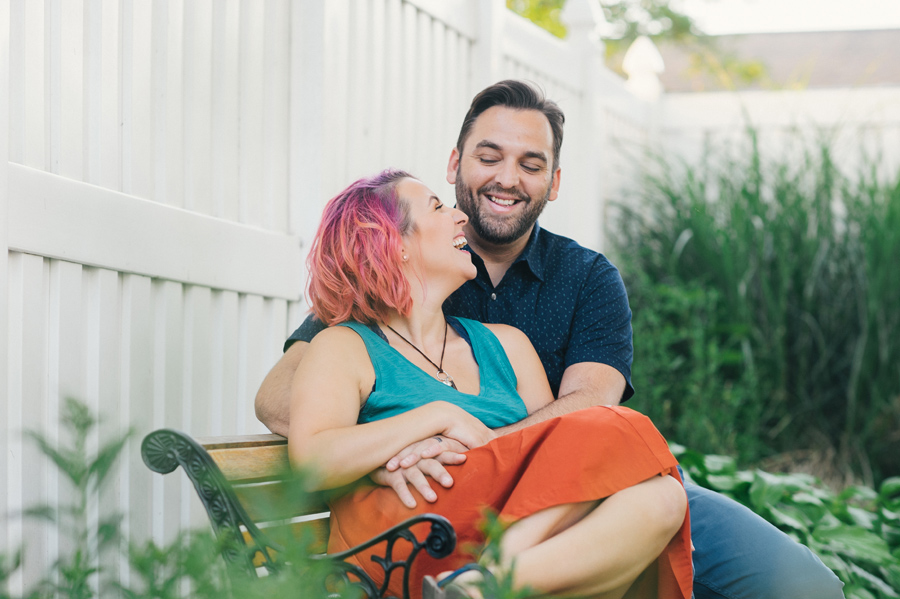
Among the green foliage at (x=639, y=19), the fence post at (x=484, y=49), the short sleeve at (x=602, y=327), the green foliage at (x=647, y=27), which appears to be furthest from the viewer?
the green foliage at (x=639, y=19)

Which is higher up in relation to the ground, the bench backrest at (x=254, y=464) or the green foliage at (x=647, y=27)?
the green foliage at (x=647, y=27)

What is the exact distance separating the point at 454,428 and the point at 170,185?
0.93m

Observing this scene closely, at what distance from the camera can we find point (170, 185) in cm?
201

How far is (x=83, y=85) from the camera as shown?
174 centimetres

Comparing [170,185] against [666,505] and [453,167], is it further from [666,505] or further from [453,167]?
[666,505]

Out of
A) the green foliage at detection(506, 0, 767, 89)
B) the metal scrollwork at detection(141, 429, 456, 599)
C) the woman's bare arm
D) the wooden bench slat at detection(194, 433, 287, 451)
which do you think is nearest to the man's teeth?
the woman's bare arm

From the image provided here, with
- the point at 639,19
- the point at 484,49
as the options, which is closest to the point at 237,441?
the point at 484,49

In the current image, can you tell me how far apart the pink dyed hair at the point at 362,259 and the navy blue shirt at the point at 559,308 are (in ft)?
1.51

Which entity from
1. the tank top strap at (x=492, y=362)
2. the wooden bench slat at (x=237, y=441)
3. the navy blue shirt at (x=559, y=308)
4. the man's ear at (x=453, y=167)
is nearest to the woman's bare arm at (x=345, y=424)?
the wooden bench slat at (x=237, y=441)

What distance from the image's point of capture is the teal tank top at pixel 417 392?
1.70 metres

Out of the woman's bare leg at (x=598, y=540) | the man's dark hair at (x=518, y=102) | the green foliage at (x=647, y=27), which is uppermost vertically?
the green foliage at (x=647, y=27)

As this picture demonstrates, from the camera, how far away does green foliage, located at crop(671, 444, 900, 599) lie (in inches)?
102

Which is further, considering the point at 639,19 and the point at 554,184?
the point at 639,19

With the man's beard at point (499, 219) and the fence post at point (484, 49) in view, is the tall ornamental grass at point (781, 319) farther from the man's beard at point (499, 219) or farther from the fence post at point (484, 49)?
the man's beard at point (499, 219)
